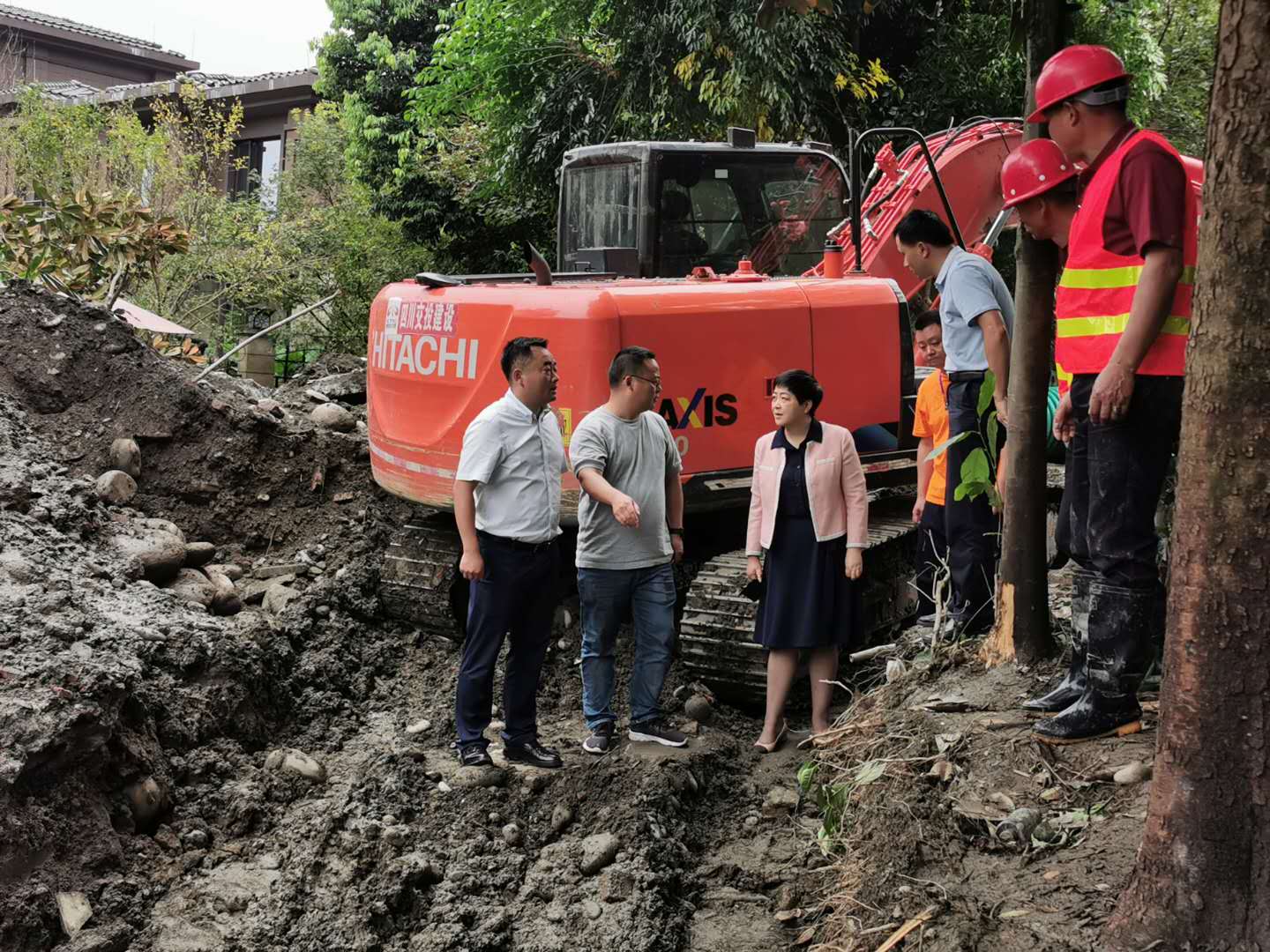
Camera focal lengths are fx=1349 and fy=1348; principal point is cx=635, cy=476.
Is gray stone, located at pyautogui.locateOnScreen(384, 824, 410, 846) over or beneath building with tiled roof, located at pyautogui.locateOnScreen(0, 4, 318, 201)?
beneath

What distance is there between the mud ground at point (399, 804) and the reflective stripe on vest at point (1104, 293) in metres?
1.10

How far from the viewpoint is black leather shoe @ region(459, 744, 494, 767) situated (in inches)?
225

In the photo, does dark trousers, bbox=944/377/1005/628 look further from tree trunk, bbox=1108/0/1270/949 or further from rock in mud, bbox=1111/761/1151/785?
tree trunk, bbox=1108/0/1270/949

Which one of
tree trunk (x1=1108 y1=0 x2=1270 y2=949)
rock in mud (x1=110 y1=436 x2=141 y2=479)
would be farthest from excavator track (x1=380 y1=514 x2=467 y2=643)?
tree trunk (x1=1108 y1=0 x2=1270 y2=949)

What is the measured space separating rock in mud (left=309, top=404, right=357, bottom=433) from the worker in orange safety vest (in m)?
6.79

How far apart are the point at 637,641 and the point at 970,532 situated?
4.96ft

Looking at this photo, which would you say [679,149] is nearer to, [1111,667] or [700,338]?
[700,338]

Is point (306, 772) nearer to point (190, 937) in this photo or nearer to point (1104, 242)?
point (190, 937)

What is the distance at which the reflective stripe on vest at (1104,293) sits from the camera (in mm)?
3674

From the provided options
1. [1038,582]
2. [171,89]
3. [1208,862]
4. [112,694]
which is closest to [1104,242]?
[1038,582]

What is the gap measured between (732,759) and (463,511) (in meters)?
1.58

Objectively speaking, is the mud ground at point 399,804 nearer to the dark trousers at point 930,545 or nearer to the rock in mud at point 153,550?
the rock in mud at point 153,550

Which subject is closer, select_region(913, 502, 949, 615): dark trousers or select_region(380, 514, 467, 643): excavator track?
select_region(913, 502, 949, 615): dark trousers

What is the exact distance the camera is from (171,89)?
23.8m
